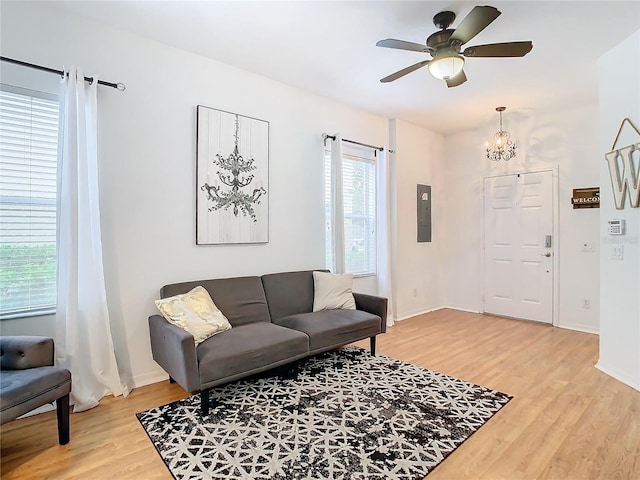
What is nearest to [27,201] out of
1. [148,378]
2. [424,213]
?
[148,378]

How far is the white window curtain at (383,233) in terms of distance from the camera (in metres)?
4.69

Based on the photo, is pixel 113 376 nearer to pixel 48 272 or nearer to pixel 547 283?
pixel 48 272

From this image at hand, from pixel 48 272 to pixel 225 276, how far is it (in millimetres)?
1350

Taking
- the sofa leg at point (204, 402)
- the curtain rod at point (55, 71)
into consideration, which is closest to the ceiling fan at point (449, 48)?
the curtain rod at point (55, 71)

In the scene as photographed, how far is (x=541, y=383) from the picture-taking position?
2.89 meters

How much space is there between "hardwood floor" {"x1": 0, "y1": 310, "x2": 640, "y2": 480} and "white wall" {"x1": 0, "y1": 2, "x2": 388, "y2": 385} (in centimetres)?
65

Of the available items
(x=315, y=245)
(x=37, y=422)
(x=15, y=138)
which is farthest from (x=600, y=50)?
(x=37, y=422)

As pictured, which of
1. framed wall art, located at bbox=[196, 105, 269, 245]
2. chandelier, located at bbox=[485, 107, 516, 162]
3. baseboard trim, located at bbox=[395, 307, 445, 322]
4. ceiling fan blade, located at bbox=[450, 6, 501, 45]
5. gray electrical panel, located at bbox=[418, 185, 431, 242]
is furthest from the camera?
gray electrical panel, located at bbox=[418, 185, 431, 242]

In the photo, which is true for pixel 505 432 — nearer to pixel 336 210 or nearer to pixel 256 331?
pixel 256 331

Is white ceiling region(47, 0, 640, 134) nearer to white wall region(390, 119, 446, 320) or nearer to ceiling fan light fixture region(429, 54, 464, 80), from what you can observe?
ceiling fan light fixture region(429, 54, 464, 80)

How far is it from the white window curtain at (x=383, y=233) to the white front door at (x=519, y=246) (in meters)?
1.73

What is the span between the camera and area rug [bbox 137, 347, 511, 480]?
6.07 ft

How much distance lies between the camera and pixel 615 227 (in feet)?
9.96

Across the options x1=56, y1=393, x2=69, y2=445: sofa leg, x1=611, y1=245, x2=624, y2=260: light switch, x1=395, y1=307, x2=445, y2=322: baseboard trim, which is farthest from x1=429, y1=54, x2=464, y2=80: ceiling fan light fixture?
x1=395, y1=307, x2=445, y2=322: baseboard trim
